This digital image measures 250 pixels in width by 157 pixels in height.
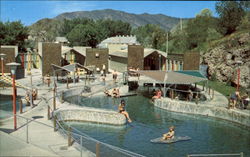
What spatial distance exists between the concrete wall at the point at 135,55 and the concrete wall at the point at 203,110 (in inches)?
676

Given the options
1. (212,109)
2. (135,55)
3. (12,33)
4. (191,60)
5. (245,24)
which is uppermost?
(12,33)

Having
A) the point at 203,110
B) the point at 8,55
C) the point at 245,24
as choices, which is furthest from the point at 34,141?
the point at 245,24

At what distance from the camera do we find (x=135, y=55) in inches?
1714

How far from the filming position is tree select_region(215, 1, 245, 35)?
4544 centimetres

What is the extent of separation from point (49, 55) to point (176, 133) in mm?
23918

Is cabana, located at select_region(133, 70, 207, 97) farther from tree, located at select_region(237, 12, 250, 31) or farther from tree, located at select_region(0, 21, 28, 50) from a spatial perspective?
tree, located at select_region(0, 21, 28, 50)

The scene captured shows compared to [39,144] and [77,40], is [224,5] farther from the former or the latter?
[77,40]

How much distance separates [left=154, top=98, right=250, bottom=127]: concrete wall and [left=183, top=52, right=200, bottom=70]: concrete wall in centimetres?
1418

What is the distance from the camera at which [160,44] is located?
6819 cm

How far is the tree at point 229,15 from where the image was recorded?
45.4m

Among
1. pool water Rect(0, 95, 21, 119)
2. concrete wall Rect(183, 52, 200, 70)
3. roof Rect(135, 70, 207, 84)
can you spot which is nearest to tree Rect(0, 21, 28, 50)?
pool water Rect(0, 95, 21, 119)

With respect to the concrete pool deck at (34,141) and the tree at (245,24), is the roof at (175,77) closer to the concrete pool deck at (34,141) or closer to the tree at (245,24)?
the concrete pool deck at (34,141)

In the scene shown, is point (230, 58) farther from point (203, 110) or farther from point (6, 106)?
point (6, 106)

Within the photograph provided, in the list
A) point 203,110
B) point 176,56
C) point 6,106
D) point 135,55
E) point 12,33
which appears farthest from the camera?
point 12,33
